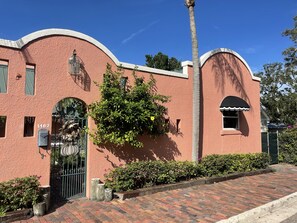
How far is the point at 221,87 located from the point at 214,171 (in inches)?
174

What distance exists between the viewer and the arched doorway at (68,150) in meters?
7.55

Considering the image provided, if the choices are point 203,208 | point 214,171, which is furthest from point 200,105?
point 203,208

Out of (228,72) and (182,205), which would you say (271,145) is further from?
(182,205)

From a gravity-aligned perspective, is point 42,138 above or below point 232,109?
below

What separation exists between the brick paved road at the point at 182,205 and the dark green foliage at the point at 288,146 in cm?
624

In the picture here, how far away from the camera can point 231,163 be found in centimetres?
1118

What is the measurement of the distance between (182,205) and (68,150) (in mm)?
3790

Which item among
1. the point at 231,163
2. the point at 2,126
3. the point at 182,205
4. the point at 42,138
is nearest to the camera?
the point at 2,126

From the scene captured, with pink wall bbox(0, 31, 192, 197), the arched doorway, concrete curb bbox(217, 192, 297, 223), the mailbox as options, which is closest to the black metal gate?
concrete curb bbox(217, 192, 297, 223)

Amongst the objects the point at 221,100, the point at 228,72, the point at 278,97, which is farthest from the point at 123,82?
the point at 278,97

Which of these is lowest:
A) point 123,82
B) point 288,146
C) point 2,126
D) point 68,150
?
point 288,146

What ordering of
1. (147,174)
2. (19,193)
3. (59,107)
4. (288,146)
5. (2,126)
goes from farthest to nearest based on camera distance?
(288,146) < (147,174) < (59,107) < (2,126) < (19,193)

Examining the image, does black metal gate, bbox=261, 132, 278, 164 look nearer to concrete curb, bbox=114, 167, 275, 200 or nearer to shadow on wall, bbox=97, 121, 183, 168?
concrete curb, bbox=114, 167, 275, 200

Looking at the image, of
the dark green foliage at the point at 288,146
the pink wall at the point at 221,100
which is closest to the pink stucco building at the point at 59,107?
the pink wall at the point at 221,100
